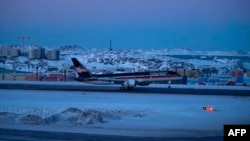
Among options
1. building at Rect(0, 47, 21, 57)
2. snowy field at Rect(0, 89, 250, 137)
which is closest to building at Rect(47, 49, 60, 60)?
building at Rect(0, 47, 21, 57)

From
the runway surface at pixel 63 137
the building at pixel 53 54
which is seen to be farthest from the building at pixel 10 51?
the runway surface at pixel 63 137

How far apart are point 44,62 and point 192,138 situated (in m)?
4.26

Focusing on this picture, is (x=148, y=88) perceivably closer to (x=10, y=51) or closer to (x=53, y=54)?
(x=53, y=54)

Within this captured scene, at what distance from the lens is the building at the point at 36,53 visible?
34.0 feet

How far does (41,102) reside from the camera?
1199 centimetres

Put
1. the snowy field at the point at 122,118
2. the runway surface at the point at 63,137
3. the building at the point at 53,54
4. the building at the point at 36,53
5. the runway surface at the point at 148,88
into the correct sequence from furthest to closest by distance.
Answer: the runway surface at the point at 148,88 < the building at the point at 53,54 < the building at the point at 36,53 < the snowy field at the point at 122,118 < the runway surface at the point at 63,137

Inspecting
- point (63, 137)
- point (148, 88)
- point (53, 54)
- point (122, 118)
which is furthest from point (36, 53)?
point (148, 88)

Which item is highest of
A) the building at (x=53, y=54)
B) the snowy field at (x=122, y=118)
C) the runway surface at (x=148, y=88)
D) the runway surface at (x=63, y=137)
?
the building at (x=53, y=54)

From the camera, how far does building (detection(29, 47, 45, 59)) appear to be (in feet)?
34.0

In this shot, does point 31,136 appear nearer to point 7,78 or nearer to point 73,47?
point 73,47

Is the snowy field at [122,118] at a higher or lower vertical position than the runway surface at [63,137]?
higher

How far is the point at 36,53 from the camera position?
10422 mm

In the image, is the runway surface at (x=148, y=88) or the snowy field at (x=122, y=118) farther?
the runway surface at (x=148, y=88)

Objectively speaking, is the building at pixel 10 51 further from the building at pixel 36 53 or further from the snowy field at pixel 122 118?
the snowy field at pixel 122 118
